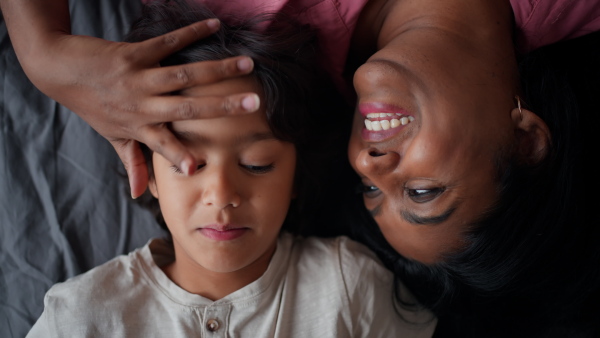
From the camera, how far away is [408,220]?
1222 millimetres

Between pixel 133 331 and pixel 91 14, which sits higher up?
pixel 91 14

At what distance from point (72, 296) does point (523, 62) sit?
3.94ft

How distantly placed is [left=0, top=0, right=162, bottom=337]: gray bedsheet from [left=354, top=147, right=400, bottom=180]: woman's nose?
0.70 meters

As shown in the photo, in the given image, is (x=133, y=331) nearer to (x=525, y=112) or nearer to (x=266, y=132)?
(x=266, y=132)

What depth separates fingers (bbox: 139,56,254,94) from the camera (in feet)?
3.68

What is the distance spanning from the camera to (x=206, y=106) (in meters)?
1.10

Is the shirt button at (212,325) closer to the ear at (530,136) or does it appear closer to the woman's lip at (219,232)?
the woman's lip at (219,232)

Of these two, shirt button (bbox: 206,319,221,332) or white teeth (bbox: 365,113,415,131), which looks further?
shirt button (bbox: 206,319,221,332)

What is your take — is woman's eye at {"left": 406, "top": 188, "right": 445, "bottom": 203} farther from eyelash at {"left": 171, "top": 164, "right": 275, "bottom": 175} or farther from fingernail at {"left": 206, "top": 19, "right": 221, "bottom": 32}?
fingernail at {"left": 206, "top": 19, "right": 221, "bottom": 32}

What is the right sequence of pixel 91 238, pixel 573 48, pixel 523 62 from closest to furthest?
pixel 523 62 < pixel 573 48 < pixel 91 238

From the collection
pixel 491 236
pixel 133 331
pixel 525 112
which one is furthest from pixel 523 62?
pixel 133 331

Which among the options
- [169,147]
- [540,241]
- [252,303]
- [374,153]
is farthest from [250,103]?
[540,241]

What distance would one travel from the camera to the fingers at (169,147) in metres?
1.14

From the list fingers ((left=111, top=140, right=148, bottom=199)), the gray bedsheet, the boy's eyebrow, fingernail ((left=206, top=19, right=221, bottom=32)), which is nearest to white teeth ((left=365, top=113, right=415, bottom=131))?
the boy's eyebrow
